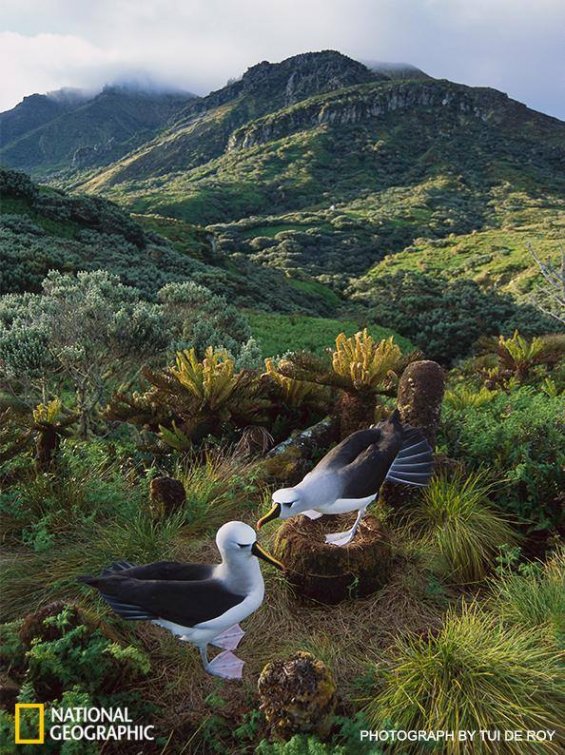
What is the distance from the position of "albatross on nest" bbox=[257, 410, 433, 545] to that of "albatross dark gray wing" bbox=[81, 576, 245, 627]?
502mm

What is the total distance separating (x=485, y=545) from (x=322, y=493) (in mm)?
1658

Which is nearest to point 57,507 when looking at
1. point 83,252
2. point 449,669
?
point 449,669

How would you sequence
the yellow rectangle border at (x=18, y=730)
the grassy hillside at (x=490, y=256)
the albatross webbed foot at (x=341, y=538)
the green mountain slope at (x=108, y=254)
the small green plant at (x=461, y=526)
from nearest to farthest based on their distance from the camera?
the yellow rectangle border at (x=18, y=730) → the albatross webbed foot at (x=341, y=538) → the small green plant at (x=461, y=526) → the green mountain slope at (x=108, y=254) → the grassy hillside at (x=490, y=256)

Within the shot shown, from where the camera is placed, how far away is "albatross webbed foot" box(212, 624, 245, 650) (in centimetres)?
301

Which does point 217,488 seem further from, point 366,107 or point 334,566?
point 366,107

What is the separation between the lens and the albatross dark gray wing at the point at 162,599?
8.20 ft

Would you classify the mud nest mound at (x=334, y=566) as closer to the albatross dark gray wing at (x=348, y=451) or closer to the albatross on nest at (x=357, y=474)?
the albatross on nest at (x=357, y=474)

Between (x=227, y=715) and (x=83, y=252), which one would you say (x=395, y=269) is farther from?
A: (x=227, y=715)

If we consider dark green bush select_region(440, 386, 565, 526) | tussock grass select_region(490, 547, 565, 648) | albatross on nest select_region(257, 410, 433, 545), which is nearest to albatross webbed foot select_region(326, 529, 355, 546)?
albatross on nest select_region(257, 410, 433, 545)

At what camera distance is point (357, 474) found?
11.5 ft

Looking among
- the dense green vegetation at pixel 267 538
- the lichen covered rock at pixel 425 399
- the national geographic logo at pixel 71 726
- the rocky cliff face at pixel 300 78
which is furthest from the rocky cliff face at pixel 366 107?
the national geographic logo at pixel 71 726

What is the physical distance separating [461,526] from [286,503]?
5.69 feet

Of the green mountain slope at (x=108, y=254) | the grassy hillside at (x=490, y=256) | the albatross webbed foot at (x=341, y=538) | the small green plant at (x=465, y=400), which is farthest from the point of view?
the grassy hillside at (x=490, y=256)

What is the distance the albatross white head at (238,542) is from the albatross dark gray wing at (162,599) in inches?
7.8
